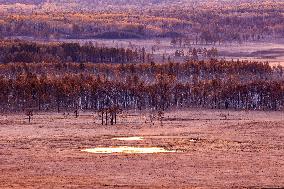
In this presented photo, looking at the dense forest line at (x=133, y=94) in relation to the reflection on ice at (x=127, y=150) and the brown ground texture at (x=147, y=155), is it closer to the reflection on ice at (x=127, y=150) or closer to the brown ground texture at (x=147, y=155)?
the brown ground texture at (x=147, y=155)

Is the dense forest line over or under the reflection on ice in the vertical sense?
under

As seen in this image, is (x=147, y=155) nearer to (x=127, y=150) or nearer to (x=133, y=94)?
(x=127, y=150)

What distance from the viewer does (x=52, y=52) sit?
563 ft

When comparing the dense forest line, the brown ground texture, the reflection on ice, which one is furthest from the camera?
the dense forest line

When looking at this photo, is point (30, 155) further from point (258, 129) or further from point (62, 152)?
point (258, 129)

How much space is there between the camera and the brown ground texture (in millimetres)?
66125

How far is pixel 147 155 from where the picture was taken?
256 ft

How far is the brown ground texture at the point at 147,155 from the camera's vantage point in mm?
66125

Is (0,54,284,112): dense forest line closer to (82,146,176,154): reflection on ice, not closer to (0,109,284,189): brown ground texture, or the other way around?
(0,109,284,189): brown ground texture

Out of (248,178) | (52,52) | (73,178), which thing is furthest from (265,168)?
(52,52)

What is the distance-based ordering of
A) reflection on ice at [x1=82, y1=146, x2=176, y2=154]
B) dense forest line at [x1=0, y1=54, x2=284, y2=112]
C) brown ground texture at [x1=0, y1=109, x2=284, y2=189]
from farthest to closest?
dense forest line at [x1=0, y1=54, x2=284, y2=112]
reflection on ice at [x1=82, y1=146, x2=176, y2=154]
brown ground texture at [x1=0, y1=109, x2=284, y2=189]

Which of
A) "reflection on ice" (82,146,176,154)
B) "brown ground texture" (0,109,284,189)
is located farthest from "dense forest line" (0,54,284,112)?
"reflection on ice" (82,146,176,154)

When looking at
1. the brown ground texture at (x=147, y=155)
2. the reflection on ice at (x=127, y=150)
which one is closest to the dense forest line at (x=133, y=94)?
the brown ground texture at (x=147, y=155)

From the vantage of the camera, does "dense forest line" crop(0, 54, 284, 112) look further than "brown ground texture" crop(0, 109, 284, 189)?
Yes
